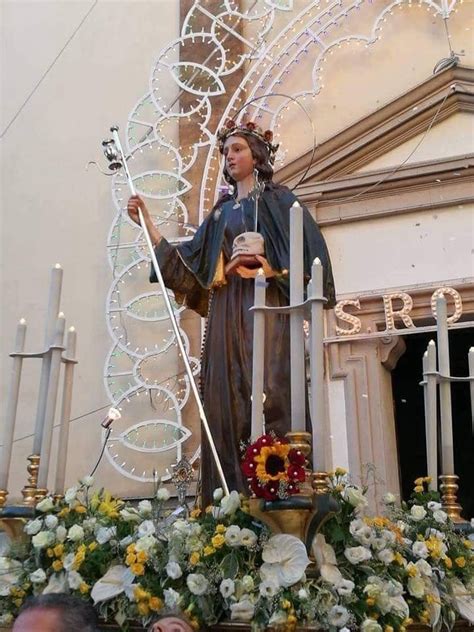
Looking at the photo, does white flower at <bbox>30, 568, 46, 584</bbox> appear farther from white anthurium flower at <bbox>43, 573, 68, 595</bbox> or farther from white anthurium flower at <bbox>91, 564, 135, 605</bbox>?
white anthurium flower at <bbox>91, 564, 135, 605</bbox>

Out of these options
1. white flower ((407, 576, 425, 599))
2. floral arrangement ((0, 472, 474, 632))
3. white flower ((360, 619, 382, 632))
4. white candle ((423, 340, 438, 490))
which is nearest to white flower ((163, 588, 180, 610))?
floral arrangement ((0, 472, 474, 632))

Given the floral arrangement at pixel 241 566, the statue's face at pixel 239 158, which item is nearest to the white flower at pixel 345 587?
the floral arrangement at pixel 241 566

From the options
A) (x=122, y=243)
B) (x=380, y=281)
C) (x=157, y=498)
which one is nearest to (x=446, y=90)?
(x=380, y=281)

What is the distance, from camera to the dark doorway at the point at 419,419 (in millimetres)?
4395

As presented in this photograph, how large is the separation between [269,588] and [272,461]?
0.67 feet

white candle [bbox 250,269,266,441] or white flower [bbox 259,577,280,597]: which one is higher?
white candle [bbox 250,269,266,441]

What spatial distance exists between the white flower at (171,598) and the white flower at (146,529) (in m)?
0.14

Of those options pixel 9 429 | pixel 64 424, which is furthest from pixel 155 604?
pixel 64 424

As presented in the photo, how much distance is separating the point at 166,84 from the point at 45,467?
2770 millimetres

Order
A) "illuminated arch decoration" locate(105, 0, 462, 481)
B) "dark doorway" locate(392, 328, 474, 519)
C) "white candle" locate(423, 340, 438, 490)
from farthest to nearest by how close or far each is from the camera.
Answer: "dark doorway" locate(392, 328, 474, 519) < "illuminated arch decoration" locate(105, 0, 462, 481) < "white candle" locate(423, 340, 438, 490)

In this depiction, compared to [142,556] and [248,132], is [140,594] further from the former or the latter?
[248,132]

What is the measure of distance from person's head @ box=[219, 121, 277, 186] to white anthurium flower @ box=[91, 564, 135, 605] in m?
1.08

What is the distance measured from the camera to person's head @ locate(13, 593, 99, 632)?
1.17 meters

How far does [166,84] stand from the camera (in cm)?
403
